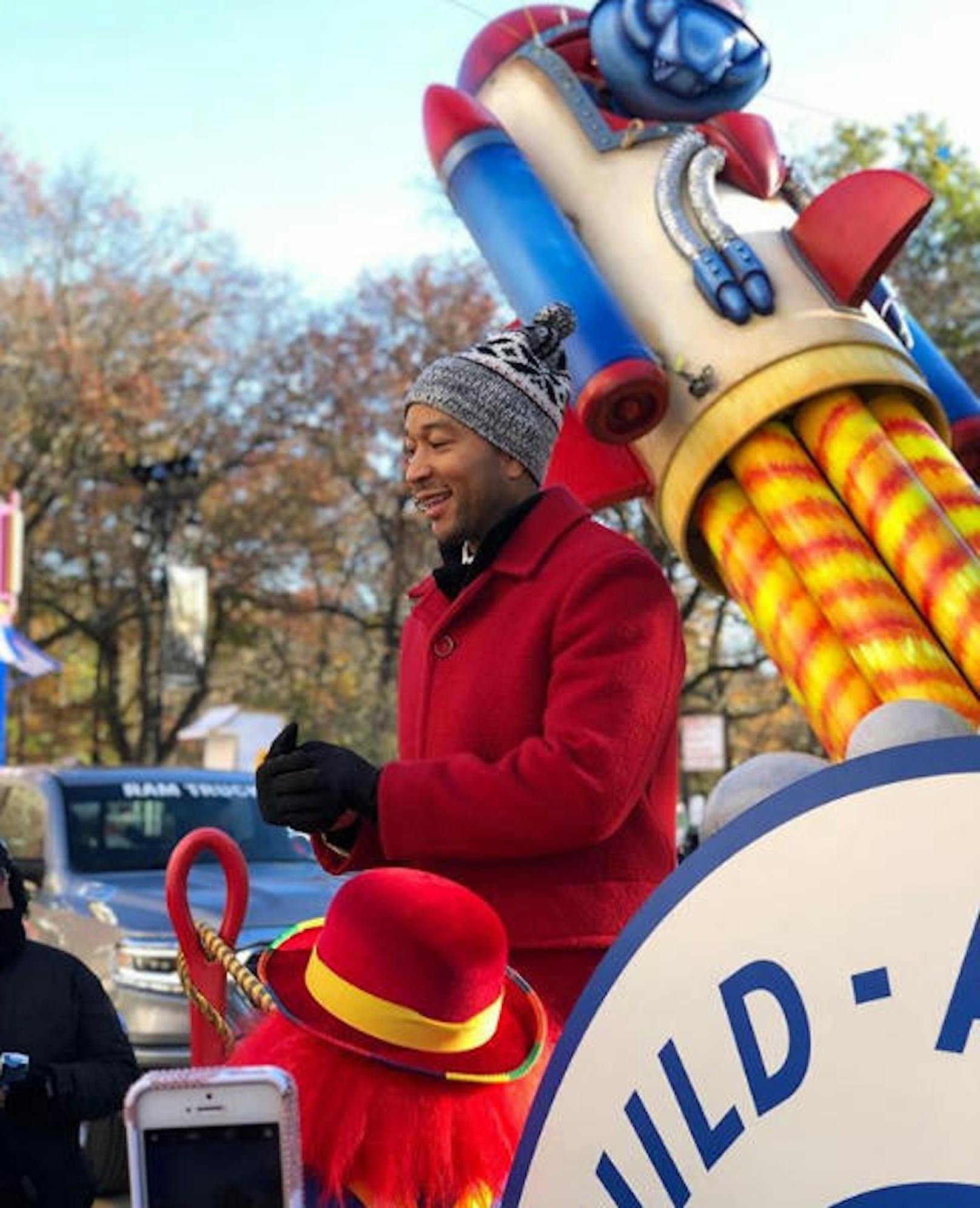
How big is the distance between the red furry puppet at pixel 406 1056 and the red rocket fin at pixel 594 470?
4.63m

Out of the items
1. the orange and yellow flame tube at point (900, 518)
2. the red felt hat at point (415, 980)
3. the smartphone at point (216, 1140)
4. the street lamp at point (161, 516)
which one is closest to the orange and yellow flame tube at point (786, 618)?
the orange and yellow flame tube at point (900, 518)

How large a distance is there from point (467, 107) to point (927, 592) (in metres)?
2.51

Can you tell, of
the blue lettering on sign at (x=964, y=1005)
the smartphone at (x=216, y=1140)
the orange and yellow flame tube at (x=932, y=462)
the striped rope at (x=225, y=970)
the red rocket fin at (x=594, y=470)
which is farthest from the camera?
the red rocket fin at (x=594, y=470)

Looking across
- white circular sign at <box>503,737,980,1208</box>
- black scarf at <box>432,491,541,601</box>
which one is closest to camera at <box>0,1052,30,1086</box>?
black scarf at <box>432,491,541,601</box>

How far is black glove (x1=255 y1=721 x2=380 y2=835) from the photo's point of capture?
2.26m

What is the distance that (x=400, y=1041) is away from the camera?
76.3 inches

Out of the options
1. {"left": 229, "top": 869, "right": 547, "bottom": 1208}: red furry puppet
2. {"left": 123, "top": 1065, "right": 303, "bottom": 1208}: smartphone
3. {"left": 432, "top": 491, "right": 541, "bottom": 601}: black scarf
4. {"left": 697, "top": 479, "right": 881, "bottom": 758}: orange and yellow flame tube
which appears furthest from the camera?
{"left": 697, "top": 479, "right": 881, "bottom": 758}: orange and yellow flame tube

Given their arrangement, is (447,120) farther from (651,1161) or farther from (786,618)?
(651,1161)

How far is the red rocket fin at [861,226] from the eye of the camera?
610 centimetres

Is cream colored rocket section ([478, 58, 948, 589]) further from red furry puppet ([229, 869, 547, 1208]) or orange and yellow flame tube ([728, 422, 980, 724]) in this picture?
red furry puppet ([229, 869, 547, 1208])

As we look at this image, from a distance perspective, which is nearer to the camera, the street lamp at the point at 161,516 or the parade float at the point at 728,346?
the parade float at the point at 728,346

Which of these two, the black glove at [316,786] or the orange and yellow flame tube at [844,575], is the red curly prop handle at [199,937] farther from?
the orange and yellow flame tube at [844,575]

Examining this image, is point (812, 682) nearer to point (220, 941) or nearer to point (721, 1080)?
point (220, 941)

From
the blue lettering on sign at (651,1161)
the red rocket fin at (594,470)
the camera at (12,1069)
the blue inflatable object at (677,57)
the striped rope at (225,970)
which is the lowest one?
the blue lettering on sign at (651,1161)
